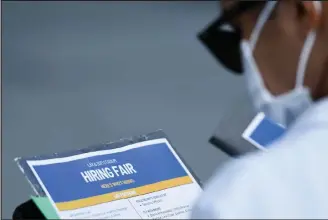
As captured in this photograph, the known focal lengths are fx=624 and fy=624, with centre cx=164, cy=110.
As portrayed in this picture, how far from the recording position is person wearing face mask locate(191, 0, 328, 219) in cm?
21

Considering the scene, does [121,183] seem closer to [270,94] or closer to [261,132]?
[261,132]

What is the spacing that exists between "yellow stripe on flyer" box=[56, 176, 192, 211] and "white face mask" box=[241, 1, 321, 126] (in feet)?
1.66

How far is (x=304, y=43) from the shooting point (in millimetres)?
849

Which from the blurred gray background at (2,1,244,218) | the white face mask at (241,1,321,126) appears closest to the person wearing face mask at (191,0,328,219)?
the white face mask at (241,1,321,126)

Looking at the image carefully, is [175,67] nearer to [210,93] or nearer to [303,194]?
[210,93]

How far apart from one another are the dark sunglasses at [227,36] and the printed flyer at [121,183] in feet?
2.00

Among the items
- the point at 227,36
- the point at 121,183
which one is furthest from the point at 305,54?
the point at 121,183

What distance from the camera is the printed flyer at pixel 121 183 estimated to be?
309 mm

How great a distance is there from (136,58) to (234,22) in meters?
0.68

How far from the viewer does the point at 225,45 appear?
3.49 feet

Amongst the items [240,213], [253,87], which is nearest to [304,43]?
[253,87]

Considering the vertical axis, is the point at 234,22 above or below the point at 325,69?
above

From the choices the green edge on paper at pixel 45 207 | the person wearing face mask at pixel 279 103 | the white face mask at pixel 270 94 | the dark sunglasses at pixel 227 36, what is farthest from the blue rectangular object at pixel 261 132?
the dark sunglasses at pixel 227 36

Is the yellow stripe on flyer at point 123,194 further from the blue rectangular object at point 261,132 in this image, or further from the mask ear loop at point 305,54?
the mask ear loop at point 305,54
